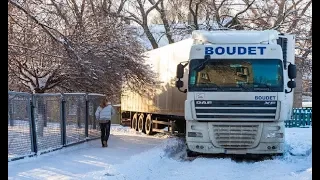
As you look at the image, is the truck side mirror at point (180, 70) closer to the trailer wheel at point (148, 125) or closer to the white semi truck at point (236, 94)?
the white semi truck at point (236, 94)

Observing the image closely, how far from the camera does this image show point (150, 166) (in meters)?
12.3

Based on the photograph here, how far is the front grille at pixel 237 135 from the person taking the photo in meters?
13.4

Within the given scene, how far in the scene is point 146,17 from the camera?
4178 cm

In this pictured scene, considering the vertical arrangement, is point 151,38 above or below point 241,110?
above

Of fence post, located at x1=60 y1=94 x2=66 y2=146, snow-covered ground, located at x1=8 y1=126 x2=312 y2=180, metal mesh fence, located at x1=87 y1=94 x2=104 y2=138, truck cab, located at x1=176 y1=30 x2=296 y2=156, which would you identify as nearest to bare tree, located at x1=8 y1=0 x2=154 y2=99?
metal mesh fence, located at x1=87 y1=94 x2=104 y2=138

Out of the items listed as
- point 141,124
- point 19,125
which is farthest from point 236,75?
point 141,124

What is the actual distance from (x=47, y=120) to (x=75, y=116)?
2608 millimetres

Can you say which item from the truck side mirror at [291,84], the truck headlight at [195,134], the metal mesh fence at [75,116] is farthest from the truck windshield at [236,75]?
the metal mesh fence at [75,116]

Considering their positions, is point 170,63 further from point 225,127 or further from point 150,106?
point 225,127

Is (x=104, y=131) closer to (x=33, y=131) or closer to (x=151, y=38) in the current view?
(x=33, y=131)

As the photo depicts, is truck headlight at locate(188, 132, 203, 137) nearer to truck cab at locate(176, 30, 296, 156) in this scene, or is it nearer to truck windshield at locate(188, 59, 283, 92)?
truck cab at locate(176, 30, 296, 156)

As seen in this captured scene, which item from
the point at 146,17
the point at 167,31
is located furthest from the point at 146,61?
the point at 146,17

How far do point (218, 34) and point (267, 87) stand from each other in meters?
2.15

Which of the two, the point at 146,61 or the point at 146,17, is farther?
the point at 146,17
